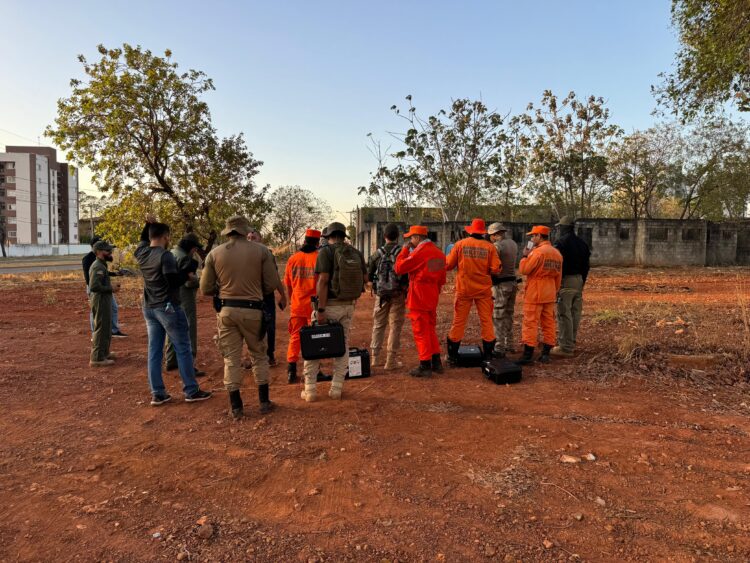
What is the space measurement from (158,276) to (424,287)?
2.93 meters

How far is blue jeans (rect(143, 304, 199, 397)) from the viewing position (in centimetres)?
479

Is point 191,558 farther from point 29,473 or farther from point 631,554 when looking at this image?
point 631,554

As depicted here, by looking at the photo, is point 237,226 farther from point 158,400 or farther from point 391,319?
point 391,319

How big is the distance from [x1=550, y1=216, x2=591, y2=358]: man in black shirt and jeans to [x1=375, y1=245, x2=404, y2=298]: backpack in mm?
2346

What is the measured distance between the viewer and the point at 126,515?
9.34 feet

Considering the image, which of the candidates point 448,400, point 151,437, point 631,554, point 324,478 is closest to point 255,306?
point 151,437

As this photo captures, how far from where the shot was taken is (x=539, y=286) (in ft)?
19.9

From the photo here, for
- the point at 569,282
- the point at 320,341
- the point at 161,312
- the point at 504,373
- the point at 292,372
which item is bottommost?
the point at 292,372

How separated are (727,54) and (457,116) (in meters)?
15.2

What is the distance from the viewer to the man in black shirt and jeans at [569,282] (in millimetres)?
6465

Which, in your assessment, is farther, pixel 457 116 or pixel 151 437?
pixel 457 116

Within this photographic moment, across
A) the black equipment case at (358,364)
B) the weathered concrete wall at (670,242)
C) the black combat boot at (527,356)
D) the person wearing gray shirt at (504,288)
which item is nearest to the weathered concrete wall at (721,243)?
the weathered concrete wall at (670,242)

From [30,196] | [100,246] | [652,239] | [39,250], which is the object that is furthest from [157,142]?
[30,196]

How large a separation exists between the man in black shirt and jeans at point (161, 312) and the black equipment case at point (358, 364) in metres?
1.68
